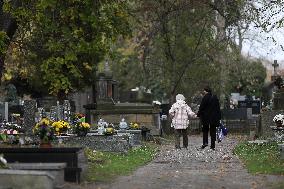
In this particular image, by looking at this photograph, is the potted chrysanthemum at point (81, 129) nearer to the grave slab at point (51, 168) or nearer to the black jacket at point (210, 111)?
the black jacket at point (210, 111)

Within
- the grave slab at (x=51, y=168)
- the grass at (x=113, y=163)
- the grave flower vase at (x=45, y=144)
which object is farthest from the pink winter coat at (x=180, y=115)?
the grave slab at (x=51, y=168)

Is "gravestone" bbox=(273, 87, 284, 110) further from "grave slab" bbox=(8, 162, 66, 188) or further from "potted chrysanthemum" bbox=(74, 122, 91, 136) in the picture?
"grave slab" bbox=(8, 162, 66, 188)

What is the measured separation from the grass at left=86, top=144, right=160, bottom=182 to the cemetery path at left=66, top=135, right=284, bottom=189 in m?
0.27

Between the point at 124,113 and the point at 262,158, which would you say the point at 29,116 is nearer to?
the point at 262,158

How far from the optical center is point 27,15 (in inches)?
629

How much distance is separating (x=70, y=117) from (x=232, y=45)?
18120 millimetres

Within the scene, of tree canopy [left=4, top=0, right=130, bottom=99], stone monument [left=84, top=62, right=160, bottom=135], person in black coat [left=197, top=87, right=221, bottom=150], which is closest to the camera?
tree canopy [left=4, top=0, right=130, bottom=99]

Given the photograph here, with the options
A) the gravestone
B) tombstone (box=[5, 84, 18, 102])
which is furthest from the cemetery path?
tombstone (box=[5, 84, 18, 102])

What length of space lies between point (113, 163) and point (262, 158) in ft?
11.6

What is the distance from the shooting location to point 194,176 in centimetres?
1338

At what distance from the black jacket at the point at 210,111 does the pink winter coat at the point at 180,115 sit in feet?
2.75

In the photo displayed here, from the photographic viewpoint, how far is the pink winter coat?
21.1 m

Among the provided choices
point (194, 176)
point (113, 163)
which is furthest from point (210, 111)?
point (194, 176)

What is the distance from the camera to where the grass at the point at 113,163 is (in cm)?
1349
